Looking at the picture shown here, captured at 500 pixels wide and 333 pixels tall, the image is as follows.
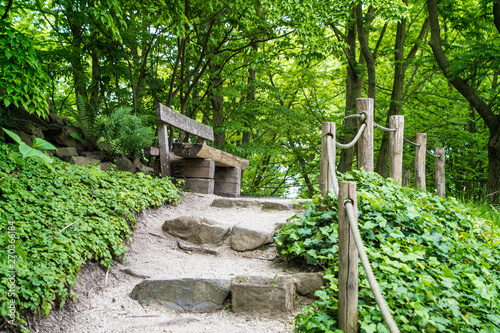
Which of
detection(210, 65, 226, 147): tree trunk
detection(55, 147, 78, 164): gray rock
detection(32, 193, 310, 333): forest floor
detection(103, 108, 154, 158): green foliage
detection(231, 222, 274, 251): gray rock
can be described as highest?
detection(210, 65, 226, 147): tree trunk

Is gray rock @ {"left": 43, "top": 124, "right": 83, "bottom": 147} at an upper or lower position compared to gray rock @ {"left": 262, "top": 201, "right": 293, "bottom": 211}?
upper

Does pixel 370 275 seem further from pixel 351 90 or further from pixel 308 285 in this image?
pixel 351 90

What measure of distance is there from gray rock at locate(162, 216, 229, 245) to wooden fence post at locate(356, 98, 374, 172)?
7.07ft

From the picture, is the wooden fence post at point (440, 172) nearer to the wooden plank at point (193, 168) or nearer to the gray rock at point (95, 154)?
the wooden plank at point (193, 168)

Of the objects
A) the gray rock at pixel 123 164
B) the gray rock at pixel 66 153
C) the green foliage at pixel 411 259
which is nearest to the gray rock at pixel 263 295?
the green foliage at pixel 411 259

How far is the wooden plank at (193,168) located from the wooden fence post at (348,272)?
16.2 ft

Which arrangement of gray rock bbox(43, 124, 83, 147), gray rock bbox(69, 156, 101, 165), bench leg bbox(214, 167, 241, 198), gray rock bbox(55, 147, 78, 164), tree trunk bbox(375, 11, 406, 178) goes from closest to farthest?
A: gray rock bbox(69, 156, 101, 165)
gray rock bbox(55, 147, 78, 164)
gray rock bbox(43, 124, 83, 147)
bench leg bbox(214, 167, 241, 198)
tree trunk bbox(375, 11, 406, 178)

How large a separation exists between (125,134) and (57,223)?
11.4ft

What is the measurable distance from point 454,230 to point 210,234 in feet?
9.67

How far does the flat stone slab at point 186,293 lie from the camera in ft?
9.75

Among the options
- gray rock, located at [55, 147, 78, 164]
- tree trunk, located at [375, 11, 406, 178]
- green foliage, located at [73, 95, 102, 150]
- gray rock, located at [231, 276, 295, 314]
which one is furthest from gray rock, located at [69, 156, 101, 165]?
tree trunk, located at [375, 11, 406, 178]

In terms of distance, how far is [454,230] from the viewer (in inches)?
141

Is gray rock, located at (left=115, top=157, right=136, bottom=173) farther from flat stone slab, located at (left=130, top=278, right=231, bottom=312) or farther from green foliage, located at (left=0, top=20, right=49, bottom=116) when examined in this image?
flat stone slab, located at (left=130, top=278, right=231, bottom=312)

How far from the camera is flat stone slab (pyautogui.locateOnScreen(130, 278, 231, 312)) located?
2973mm
